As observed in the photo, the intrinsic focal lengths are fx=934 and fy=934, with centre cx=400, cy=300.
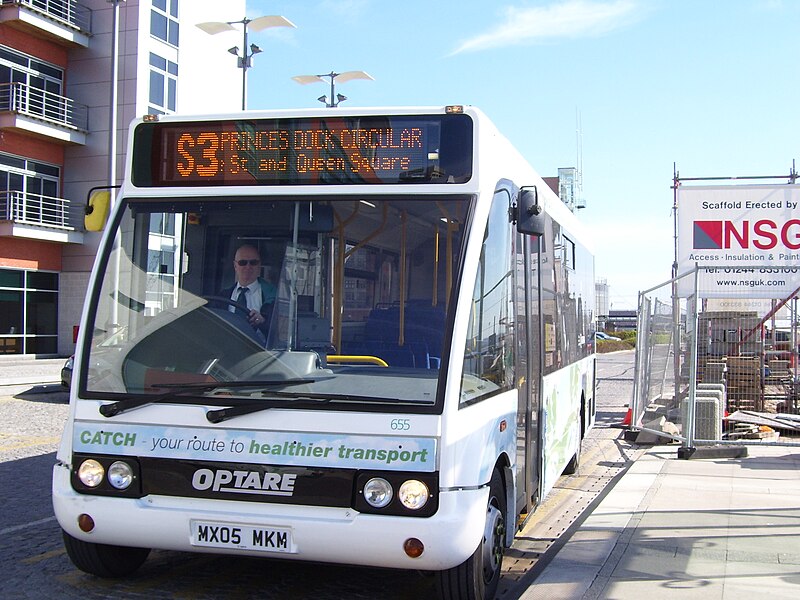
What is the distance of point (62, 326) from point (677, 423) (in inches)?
1094

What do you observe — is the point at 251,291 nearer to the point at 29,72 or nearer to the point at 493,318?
the point at 493,318

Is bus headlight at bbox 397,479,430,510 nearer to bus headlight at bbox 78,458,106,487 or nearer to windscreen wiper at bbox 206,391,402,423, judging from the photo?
windscreen wiper at bbox 206,391,402,423

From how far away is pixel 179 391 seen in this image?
496cm

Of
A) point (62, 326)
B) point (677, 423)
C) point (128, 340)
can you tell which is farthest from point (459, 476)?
point (62, 326)

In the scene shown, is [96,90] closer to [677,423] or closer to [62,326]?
[62,326]

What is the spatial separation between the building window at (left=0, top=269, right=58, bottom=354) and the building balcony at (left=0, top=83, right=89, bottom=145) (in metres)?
5.10

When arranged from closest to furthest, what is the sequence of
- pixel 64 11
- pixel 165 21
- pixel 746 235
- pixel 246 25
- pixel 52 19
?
pixel 746 235, pixel 246 25, pixel 52 19, pixel 64 11, pixel 165 21

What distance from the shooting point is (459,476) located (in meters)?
4.66

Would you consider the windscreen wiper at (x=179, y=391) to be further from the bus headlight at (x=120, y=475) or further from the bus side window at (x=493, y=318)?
the bus side window at (x=493, y=318)

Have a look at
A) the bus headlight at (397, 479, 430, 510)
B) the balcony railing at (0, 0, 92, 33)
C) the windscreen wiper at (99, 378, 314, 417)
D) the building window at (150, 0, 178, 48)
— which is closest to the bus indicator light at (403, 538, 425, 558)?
the bus headlight at (397, 479, 430, 510)

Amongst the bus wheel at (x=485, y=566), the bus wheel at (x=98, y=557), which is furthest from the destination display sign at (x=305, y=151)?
the bus wheel at (x=98, y=557)

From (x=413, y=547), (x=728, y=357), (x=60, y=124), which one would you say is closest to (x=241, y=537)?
(x=413, y=547)

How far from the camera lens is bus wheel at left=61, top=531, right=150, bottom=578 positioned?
17.3 ft

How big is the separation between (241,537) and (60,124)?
3225 centimetres
